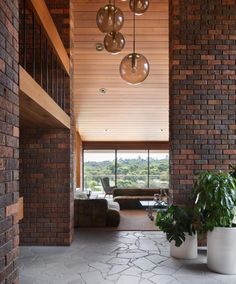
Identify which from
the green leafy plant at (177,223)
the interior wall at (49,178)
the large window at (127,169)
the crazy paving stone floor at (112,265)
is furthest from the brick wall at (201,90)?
the large window at (127,169)

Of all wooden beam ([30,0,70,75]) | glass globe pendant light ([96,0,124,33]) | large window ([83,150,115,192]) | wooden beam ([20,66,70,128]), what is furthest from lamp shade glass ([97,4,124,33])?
large window ([83,150,115,192])

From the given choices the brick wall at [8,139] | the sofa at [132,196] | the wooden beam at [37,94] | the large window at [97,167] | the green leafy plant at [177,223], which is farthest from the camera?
the large window at [97,167]

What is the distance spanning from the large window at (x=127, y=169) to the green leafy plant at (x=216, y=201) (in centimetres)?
832

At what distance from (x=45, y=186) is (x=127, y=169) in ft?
24.8

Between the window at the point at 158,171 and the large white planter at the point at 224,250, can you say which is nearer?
the large white planter at the point at 224,250

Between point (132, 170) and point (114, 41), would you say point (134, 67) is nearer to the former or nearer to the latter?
point (114, 41)

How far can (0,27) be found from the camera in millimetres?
2152

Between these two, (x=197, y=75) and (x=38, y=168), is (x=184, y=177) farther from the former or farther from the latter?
(x=38, y=168)

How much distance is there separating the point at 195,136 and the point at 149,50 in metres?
2.60

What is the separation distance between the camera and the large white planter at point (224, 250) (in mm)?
3756

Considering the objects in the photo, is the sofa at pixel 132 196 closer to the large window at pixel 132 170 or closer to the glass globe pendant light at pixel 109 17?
the large window at pixel 132 170

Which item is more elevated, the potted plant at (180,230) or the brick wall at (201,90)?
the brick wall at (201,90)

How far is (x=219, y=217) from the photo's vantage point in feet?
12.8

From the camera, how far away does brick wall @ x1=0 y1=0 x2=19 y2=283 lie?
86.2 inches
